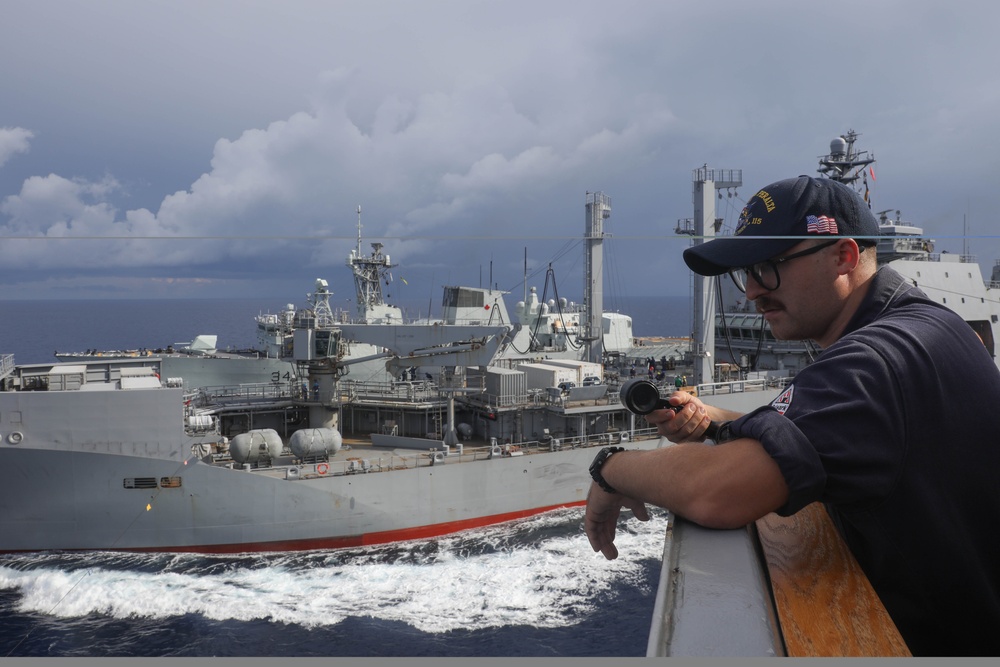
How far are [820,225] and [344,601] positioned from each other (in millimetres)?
13427

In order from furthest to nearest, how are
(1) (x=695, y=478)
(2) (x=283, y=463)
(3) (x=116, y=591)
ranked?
(2) (x=283, y=463) < (3) (x=116, y=591) < (1) (x=695, y=478)

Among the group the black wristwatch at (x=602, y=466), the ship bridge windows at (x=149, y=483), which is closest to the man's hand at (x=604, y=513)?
the black wristwatch at (x=602, y=466)

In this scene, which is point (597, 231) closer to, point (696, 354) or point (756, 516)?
point (696, 354)

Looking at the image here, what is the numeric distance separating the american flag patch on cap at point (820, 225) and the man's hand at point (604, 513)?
0.75m

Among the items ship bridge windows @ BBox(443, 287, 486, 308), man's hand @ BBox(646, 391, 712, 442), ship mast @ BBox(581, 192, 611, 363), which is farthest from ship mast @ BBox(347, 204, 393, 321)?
man's hand @ BBox(646, 391, 712, 442)

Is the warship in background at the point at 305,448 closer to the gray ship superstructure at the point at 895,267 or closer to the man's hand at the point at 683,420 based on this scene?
the gray ship superstructure at the point at 895,267

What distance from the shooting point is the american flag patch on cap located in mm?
1431

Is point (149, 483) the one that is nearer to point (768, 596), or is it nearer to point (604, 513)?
point (604, 513)

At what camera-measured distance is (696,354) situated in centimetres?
2073

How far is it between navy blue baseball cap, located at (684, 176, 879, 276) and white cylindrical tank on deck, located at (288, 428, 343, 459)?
15544mm

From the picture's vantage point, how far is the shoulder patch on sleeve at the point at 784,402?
1188mm

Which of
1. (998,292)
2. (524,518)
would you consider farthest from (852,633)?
(998,292)

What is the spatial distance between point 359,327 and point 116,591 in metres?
8.39

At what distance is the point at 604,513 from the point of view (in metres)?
1.68
